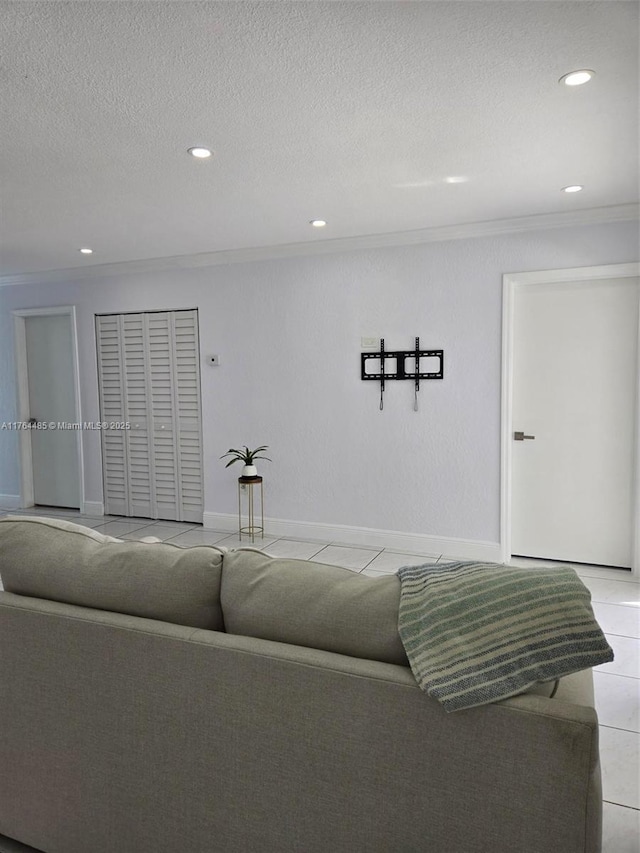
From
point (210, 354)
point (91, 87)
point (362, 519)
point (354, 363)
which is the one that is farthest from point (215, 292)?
point (91, 87)

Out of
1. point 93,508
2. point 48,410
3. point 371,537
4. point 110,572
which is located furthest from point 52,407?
point 110,572

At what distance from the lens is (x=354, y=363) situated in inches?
185

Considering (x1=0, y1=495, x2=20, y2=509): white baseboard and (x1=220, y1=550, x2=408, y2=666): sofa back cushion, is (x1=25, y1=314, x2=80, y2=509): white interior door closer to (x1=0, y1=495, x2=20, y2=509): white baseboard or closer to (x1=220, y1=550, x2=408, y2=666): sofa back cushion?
(x1=0, y1=495, x2=20, y2=509): white baseboard

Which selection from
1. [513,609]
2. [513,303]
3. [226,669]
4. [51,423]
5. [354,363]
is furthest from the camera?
[51,423]

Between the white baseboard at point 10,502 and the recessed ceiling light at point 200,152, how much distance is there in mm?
4937

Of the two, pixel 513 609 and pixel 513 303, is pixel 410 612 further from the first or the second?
pixel 513 303

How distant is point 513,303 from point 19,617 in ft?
12.1

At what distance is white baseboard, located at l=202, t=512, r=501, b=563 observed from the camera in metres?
4.36

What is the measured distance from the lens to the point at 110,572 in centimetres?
148

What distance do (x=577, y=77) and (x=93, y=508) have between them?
17.9 feet

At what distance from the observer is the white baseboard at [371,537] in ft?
14.3

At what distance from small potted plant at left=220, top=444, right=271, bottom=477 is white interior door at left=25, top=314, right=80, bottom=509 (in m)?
1.90

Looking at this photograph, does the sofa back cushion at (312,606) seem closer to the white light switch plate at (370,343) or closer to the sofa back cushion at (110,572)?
the sofa back cushion at (110,572)

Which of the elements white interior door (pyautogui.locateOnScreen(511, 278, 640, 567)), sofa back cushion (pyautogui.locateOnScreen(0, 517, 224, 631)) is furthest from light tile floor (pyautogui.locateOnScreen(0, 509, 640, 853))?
sofa back cushion (pyautogui.locateOnScreen(0, 517, 224, 631))
